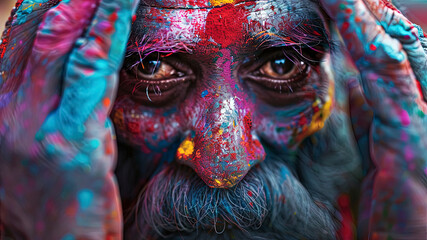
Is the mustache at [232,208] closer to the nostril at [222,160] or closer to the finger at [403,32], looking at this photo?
the nostril at [222,160]

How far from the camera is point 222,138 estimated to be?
738 millimetres

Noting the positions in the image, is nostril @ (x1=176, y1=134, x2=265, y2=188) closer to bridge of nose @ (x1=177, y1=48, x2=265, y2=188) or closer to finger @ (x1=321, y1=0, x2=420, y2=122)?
bridge of nose @ (x1=177, y1=48, x2=265, y2=188)

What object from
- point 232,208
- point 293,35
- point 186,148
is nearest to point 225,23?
point 293,35

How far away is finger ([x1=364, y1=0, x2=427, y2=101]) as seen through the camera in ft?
2.28

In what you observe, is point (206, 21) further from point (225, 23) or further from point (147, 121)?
point (147, 121)

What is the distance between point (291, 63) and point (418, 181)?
1.10 feet

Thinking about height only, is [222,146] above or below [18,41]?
below

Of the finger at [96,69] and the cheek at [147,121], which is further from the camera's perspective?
the cheek at [147,121]

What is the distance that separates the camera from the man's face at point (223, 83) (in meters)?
0.75

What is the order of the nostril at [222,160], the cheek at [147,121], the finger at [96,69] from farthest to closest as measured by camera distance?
the cheek at [147,121] < the nostril at [222,160] < the finger at [96,69]

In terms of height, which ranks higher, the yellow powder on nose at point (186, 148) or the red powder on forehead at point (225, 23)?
the red powder on forehead at point (225, 23)

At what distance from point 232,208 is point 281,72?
11.9 inches

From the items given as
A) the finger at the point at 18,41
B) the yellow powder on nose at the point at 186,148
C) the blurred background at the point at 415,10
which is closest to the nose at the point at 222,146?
the yellow powder on nose at the point at 186,148

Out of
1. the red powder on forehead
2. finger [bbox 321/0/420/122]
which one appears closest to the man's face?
the red powder on forehead
